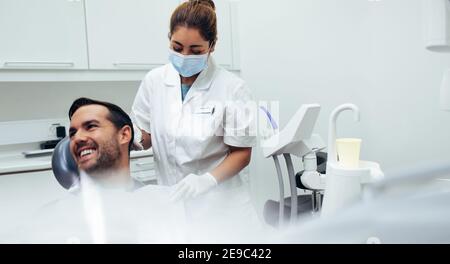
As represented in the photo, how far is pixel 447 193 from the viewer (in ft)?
2.12

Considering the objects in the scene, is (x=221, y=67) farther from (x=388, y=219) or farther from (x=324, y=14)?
(x=388, y=219)

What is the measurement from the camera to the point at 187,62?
2.63 ft

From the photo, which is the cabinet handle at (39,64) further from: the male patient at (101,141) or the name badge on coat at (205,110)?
the name badge on coat at (205,110)

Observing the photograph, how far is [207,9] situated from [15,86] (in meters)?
0.58

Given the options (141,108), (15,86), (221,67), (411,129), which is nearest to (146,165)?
(141,108)

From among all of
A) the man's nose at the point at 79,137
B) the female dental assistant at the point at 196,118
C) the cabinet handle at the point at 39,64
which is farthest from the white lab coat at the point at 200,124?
the cabinet handle at the point at 39,64

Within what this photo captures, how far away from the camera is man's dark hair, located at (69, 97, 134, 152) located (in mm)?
760

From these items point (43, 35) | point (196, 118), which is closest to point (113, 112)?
point (196, 118)

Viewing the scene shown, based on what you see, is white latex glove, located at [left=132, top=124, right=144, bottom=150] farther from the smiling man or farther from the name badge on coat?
the name badge on coat

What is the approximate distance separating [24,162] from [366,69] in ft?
2.51

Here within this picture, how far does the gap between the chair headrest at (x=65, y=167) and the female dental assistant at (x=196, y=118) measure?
153 millimetres

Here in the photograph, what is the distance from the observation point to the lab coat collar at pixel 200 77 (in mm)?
806

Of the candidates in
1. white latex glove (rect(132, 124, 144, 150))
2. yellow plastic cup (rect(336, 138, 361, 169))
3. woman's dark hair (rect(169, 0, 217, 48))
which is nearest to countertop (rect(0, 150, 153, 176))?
white latex glove (rect(132, 124, 144, 150))

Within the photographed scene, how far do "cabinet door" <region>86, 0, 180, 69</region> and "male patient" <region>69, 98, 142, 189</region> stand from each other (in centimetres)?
13
